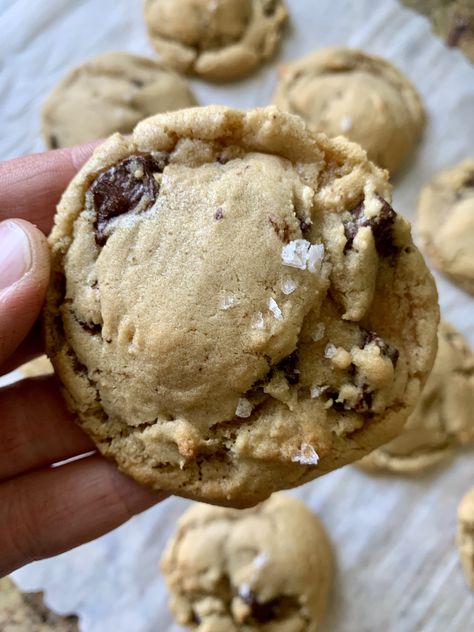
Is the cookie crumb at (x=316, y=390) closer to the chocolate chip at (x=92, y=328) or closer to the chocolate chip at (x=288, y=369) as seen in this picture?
the chocolate chip at (x=288, y=369)

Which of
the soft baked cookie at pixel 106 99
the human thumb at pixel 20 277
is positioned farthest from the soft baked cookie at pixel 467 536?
the soft baked cookie at pixel 106 99

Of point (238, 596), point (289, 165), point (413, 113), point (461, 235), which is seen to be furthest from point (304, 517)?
point (413, 113)

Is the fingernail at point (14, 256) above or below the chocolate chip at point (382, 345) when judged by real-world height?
above


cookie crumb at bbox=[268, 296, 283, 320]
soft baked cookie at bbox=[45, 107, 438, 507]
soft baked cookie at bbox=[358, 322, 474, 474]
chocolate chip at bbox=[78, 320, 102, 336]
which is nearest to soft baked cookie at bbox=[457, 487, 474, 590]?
soft baked cookie at bbox=[358, 322, 474, 474]

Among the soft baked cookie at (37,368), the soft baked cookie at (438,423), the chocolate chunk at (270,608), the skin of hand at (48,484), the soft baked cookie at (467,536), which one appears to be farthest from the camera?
the soft baked cookie at (37,368)

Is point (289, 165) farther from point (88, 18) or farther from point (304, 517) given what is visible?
point (88, 18)

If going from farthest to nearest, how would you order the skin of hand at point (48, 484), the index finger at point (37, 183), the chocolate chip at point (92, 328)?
1. the index finger at point (37, 183)
2. the skin of hand at point (48, 484)
3. the chocolate chip at point (92, 328)
